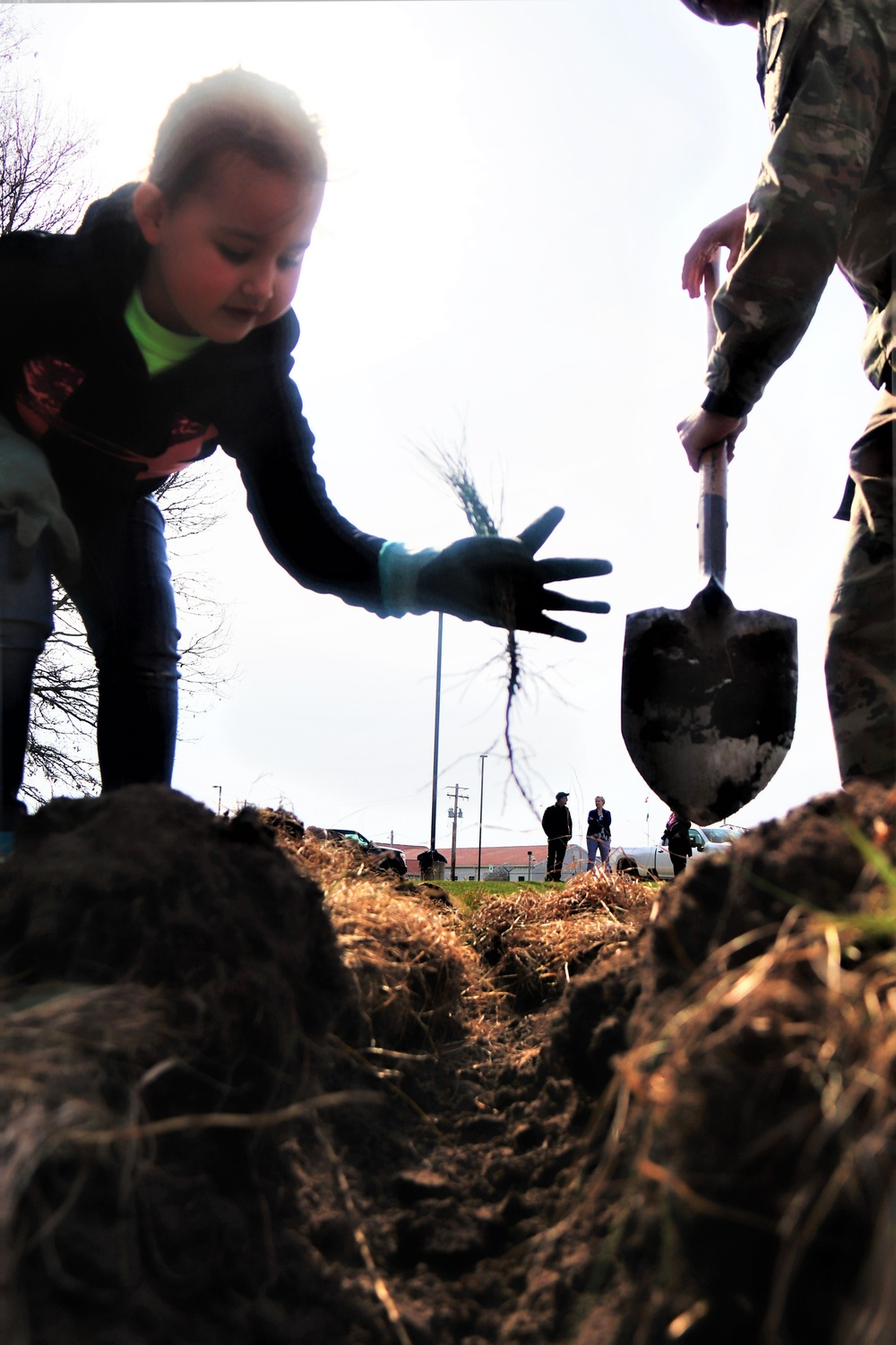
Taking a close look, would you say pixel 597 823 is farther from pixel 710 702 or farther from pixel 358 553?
pixel 358 553

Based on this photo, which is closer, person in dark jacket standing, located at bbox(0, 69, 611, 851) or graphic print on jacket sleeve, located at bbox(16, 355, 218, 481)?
person in dark jacket standing, located at bbox(0, 69, 611, 851)

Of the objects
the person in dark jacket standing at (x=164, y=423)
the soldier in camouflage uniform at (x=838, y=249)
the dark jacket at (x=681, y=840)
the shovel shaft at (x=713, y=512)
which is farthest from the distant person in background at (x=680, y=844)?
the person in dark jacket standing at (x=164, y=423)

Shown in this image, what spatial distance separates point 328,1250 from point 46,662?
10.2m

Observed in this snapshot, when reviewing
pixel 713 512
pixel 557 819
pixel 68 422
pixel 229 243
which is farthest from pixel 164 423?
pixel 557 819

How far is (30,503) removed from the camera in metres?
2.31

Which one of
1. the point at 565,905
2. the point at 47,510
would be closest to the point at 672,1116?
the point at 47,510

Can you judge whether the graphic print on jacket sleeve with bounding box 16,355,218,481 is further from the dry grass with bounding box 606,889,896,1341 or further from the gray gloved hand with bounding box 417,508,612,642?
the dry grass with bounding box 606,889,896,1341

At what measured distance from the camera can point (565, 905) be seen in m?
3.97

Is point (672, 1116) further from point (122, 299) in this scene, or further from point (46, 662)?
point (46, 662)

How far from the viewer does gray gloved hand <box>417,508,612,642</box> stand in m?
2.27

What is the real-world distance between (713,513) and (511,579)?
1246 millimetres

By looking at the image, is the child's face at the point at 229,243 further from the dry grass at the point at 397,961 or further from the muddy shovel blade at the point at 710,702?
the muddy shovel blade at the point at 710,702

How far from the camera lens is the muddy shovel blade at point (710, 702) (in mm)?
3107

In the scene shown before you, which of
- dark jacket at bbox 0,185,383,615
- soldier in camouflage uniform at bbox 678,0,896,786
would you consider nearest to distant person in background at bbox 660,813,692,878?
soldier in camouflage uniform at bbox 678,0,896,786
